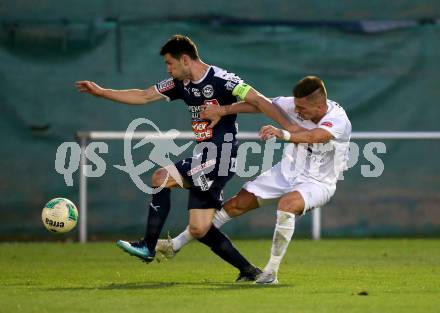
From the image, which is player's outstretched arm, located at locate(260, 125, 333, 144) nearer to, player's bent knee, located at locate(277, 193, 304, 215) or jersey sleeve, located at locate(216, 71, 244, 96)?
player's bent knee, located at locate(277, 193, 304, 215)

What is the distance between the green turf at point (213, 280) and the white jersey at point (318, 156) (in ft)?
2.83

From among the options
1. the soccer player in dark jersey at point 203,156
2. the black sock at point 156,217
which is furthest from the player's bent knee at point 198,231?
the black sock at point 156,217

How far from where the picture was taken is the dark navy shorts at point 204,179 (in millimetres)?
9273

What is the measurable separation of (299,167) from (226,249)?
905 mm

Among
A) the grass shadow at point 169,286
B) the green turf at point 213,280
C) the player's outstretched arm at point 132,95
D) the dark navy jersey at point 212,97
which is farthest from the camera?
the player's outstretched arm at point 132,95

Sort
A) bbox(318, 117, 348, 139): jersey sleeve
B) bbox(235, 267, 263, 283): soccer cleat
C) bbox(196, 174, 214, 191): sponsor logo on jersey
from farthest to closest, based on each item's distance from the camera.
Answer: bbox(196, 174, 214, 191): sponsor logo on jersey, bbox(235, 267, 263, 283): soccer cleat, bbox(318, 117, 348, 139): jersey sleeve

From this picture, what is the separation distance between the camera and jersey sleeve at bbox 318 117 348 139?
28.8 feet

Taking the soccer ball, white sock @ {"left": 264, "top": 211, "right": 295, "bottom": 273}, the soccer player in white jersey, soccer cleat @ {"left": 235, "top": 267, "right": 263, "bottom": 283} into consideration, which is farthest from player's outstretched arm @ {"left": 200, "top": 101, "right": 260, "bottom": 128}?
the soccer ball

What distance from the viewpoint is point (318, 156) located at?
30.0 feet

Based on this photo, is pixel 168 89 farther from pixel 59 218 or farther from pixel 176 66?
pixel 59 218

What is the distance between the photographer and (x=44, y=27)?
1427cm

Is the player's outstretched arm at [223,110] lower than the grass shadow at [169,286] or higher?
higher

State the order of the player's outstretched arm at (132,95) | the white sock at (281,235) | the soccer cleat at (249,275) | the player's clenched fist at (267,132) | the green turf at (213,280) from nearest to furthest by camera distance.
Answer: the green turf at (213,280) → the player's clenched fist at (267,132) → the white sock at (281,235) → the soccer cleat at (249,275) → the player's outstretched arm at (132,95)

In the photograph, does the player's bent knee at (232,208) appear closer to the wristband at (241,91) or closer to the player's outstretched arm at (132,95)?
the wristband at (241,91)
